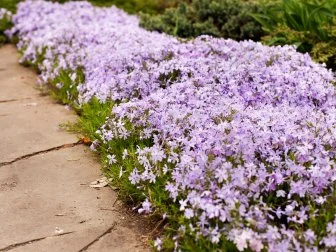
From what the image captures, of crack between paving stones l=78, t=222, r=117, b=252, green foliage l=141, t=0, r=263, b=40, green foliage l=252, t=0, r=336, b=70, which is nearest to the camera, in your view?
crack between paving stones l=78, t=222, r=117, b=252

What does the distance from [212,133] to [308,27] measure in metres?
3.20

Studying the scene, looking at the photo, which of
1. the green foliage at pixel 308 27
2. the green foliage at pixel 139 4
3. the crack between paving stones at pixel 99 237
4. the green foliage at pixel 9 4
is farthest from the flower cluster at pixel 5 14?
the crack between paving stones at pixel 99 237

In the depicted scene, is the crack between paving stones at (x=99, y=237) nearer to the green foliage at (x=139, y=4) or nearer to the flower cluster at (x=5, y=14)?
the flower cluster at (x=5, y=14)

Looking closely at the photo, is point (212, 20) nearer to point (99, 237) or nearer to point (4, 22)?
point (4, 22)

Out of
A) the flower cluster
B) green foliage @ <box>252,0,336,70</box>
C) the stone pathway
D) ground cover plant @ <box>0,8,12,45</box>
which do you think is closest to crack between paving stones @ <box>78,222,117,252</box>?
the stone pathway

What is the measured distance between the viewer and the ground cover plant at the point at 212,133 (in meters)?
3.06

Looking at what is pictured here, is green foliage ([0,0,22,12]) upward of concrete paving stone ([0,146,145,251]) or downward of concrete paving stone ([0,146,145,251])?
upward

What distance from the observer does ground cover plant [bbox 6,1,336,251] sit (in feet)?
10.0

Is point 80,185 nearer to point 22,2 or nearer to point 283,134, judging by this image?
point 283,134

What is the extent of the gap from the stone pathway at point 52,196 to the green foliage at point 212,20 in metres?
2.67

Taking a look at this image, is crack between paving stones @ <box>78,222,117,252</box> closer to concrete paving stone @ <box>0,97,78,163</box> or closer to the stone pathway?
the stone pathway

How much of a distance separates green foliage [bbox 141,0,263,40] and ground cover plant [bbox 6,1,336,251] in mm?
1286

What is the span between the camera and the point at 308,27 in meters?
6.30

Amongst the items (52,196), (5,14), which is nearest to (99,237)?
A: (52,196)
